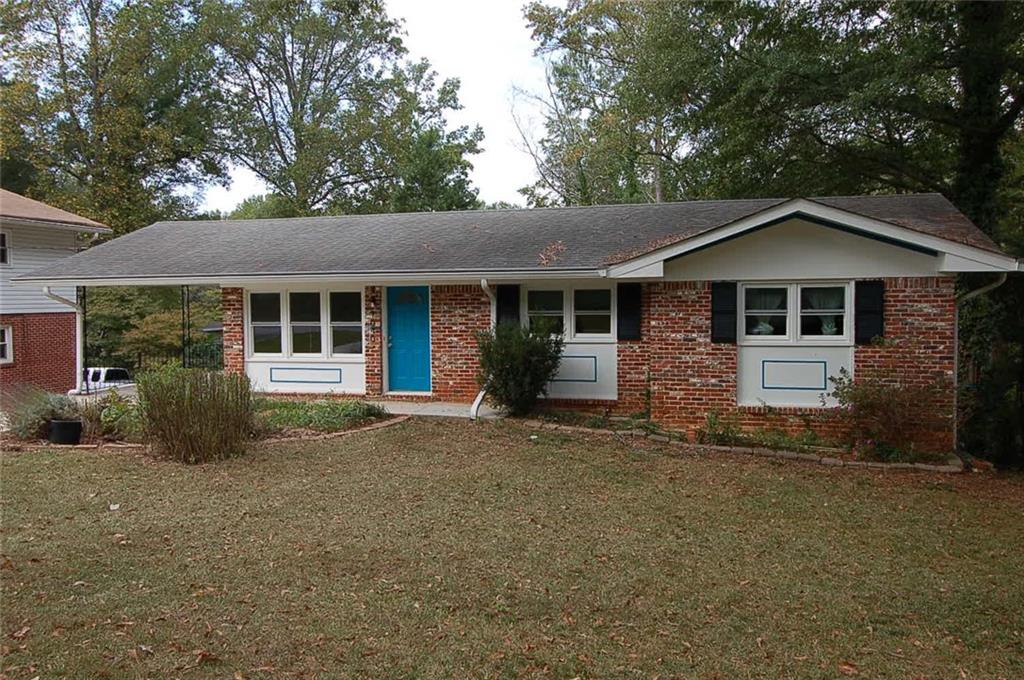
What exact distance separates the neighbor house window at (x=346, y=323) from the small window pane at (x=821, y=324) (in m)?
7.49

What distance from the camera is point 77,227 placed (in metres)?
19.2

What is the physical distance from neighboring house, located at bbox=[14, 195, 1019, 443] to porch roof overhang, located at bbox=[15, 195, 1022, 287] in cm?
4

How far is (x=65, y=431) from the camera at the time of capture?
966 cm

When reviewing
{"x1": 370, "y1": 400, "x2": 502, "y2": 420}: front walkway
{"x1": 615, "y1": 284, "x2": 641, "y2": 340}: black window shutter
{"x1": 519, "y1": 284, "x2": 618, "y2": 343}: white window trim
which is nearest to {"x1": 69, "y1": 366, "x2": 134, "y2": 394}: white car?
{"x1": 370, "y1": 400, "x2": 502, "y2": 420}: front walkway

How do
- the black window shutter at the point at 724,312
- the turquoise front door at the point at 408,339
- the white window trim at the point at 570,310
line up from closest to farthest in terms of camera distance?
the black window shutter at the point at 724,312 → the white window trim at the point at 570,310 → the turquoise front door at the point at 408,339

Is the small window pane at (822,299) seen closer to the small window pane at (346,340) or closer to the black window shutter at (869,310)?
the black window shutter at (869,310)

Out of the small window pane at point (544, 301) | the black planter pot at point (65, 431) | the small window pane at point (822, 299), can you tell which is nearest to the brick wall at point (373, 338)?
the small window pane at point (544, 301)

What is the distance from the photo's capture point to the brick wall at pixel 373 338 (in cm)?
1289

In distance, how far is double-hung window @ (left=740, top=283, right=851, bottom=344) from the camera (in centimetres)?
1018

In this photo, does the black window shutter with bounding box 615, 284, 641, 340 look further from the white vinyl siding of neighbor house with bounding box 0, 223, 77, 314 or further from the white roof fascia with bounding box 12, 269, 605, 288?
the white vinyl siding of neighbor house with bounding box 0, 223, 77, 314

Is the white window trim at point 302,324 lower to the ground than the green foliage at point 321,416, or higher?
higher

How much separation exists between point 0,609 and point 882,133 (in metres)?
18.1

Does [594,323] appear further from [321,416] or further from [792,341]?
[321,416]

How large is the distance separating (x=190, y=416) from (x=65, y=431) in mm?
2633
